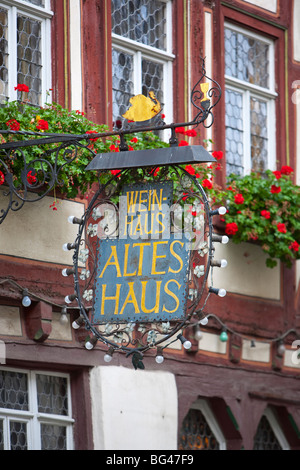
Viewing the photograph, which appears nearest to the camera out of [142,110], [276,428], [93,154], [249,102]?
[142,110]

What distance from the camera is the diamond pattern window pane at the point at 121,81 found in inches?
452

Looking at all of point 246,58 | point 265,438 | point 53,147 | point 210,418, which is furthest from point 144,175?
point 265,438

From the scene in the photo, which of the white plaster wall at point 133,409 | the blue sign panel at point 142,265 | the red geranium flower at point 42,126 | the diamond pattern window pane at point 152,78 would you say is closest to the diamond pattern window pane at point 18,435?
the white plaster wall at point 133,409

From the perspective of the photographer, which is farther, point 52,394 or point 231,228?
point 231,228

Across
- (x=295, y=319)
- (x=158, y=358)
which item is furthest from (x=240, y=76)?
(x=158, y=358)

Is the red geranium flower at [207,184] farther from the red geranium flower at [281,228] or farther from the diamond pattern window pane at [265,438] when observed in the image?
the diamond pattern window pane at [265,438]

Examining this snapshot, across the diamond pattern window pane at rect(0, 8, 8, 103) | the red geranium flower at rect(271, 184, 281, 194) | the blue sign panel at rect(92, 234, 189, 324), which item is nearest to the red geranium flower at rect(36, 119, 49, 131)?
the diamond pattern window pane at rect(0, 8, 8, 103)

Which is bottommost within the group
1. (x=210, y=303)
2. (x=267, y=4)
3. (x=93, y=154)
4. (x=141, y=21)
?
(x=210, y=303)

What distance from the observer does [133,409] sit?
35.9ft

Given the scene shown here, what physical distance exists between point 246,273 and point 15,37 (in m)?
3.32

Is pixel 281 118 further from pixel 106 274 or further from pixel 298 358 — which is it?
pixel 106 274

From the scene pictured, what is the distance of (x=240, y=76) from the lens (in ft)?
42.9

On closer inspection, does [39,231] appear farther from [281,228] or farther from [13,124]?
[281,228]

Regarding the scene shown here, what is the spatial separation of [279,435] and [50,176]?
14.6 ft
